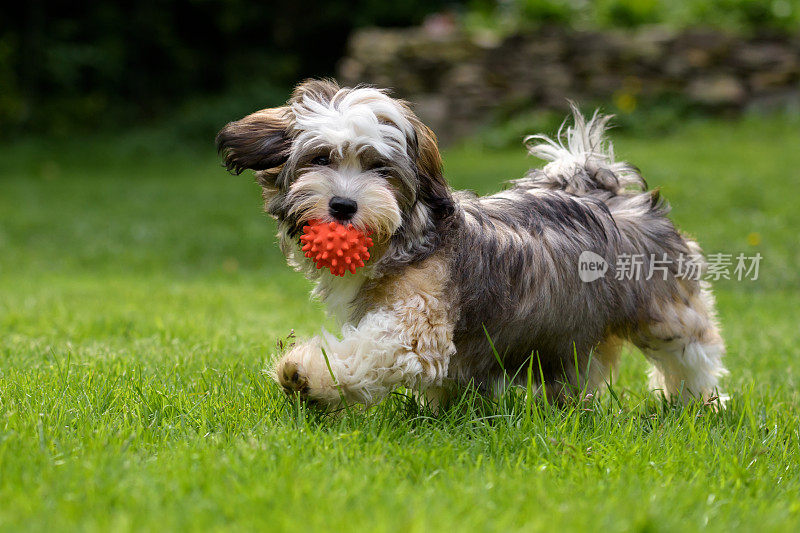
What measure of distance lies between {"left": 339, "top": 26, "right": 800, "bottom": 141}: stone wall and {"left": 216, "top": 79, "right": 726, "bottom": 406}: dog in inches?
417

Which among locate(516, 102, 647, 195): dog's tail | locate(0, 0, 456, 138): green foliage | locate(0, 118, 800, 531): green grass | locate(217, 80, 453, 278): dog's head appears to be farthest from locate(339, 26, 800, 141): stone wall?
locate(217, 80, 453, 278): dog's head

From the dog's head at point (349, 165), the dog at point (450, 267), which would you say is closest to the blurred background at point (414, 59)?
the dog at point (450, 267)

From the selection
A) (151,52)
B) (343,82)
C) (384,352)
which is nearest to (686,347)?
(384,352)

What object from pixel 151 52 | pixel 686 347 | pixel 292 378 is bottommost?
pixel 686 347

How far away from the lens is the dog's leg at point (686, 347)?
392 centimetres

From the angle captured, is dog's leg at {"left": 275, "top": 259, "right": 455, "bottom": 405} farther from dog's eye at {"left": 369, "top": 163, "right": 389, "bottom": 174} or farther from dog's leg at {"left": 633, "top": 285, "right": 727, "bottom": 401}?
dog's leg at {"left": 633, "top": 285, "right": 727, "bottom": 401}

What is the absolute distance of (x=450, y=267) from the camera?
330cm

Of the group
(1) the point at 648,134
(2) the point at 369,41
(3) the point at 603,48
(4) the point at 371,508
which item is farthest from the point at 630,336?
(2) the point at 369,41

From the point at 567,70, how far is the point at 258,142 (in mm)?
11969

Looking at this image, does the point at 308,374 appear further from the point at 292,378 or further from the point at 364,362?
the point at 364,362

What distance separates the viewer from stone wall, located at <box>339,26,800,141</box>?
533 inches

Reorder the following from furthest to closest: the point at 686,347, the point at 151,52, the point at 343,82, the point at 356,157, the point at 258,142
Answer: the point at 151,52 → the point at 343,82 → the point at 686,347 → the point at 258,142 → the point at 356,157

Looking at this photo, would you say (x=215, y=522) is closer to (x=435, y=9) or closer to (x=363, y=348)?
(x=363, y=348)

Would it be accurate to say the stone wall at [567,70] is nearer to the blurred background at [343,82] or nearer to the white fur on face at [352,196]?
the blurred background at [343,82]
